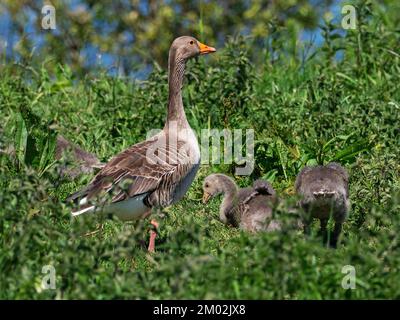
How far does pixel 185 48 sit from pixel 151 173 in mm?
1766

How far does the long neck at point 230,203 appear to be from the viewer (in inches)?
355

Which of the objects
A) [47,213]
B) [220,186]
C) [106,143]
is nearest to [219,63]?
[106,143]

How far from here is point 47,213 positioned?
7023 millimetres

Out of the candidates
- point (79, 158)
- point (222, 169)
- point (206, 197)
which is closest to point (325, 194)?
point (206, 197)

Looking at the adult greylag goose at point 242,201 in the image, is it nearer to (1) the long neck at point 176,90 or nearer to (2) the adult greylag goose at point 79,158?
(1) the long neck at point 176,90

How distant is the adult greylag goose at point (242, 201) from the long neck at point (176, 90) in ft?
2.29

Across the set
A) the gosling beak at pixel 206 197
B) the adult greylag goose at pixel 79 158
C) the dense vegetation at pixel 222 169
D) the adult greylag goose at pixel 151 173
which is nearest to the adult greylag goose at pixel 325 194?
the dense vegetation at pixel 222 169

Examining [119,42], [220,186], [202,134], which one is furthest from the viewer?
[119,42]

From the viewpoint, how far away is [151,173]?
28.4 ft

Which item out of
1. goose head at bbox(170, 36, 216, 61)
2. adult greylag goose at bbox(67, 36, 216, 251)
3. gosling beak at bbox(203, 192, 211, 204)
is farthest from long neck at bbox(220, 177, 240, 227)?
goose head at bbox(170, 36, 216, 61)

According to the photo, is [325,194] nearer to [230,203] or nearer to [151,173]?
[230,203]
